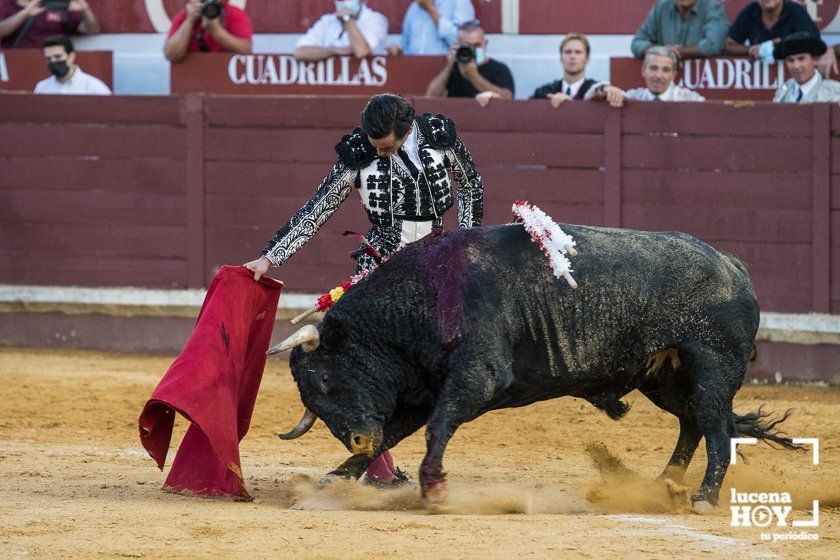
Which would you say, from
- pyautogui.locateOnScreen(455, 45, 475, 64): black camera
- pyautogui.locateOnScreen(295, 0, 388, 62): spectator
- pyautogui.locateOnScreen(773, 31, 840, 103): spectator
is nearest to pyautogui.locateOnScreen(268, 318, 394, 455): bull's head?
pyautogui.locateOnScreen(455, 45, 475, 64): black camera

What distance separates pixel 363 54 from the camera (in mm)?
8594

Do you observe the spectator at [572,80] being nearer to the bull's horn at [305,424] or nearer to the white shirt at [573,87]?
the white shirt at [573,87]

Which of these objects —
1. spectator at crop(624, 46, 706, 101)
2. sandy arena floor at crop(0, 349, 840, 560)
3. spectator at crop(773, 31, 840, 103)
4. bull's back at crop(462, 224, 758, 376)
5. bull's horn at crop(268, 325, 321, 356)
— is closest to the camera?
sandy arena floor at crop(0, 349, 840, 560)

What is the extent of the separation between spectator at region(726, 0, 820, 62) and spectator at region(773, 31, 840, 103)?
0.42 feet

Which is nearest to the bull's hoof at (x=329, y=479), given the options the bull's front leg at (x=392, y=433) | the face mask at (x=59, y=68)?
the bull's front leg at (x=392, y=433)

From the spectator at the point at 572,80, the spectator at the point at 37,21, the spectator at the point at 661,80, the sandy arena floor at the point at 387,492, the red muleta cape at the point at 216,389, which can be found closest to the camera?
the sandy arena floor at the point at 387,492

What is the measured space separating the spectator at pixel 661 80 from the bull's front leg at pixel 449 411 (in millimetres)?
3560

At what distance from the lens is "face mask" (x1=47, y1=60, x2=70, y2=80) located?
8.73 meters

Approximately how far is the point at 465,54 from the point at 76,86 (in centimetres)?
241

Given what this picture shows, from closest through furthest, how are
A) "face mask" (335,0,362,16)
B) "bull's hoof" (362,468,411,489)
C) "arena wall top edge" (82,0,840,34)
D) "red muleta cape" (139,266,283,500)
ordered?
"red muleta cape" (139,266,283,500) < "bull's hoof" (362,468,411,489) < "arena wall top edge" (82,0,840,34) < "face mask" (335,0,362,16)

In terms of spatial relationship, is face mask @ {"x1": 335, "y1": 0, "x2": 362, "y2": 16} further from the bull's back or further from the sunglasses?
the bull's back

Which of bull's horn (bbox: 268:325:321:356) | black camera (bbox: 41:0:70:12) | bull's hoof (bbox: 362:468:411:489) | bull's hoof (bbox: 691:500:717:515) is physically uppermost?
black camera (bbox: 41:0:70:12)

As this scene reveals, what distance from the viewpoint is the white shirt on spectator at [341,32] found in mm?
8680

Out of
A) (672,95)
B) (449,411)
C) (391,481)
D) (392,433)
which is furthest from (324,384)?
(672,95)
